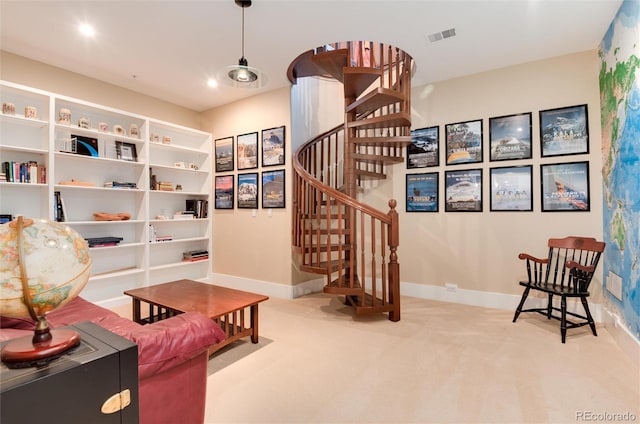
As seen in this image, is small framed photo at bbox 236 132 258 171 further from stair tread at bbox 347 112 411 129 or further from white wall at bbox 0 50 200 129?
stair tread at bbox 347 112 411 129

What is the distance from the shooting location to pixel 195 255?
15.7 ft

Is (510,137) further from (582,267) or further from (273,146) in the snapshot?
(273,146)

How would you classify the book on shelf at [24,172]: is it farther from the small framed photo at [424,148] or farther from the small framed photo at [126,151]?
the small framed photo at [424,148]

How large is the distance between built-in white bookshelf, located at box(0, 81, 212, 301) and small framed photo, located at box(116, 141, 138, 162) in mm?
11

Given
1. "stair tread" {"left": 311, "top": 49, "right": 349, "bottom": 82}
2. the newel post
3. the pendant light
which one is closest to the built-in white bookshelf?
the pendant light

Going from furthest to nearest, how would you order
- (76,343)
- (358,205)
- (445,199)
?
1. (445,199)
2. (358,205)
3. (76,343)

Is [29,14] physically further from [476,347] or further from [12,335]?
[476,347]

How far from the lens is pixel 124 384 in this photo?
0.93 metres

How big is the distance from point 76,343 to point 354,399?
1515 millimetres

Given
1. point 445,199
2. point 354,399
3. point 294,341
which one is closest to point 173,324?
point 354,399

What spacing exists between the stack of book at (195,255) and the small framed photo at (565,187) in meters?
4.54

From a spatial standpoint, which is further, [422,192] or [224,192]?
[224,192]

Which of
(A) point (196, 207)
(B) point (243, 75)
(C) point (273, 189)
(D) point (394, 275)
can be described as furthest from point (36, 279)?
Answer: (A) point (196, 207)

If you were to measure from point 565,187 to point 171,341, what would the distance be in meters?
3.84
